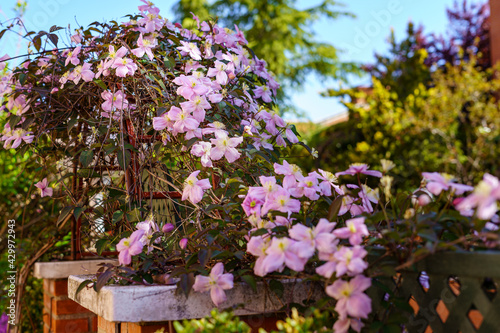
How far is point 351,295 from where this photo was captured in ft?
3.26

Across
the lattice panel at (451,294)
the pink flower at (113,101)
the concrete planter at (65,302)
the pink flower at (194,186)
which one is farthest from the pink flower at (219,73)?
the concrete planter at (65,302)

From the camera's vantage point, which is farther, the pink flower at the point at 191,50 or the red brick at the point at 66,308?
the red brick at the point at 66,308

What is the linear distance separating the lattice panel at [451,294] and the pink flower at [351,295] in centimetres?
9

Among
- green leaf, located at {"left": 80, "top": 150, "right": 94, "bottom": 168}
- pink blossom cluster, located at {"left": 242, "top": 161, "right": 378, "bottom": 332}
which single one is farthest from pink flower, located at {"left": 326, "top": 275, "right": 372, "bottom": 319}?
green leaf, located at {"left": 80, "top": 150, "right": 94, "bottom": 168}

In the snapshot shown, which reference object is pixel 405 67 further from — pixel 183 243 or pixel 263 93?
pixel 183 243

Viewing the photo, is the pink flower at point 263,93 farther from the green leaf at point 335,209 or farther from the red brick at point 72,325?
the red brick at point 72,325

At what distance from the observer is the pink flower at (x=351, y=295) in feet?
3.21

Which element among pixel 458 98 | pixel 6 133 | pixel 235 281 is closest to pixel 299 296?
pixel 235 281

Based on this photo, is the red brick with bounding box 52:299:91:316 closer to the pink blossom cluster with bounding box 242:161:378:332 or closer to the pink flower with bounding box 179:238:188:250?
the pink flower with bounding box 179:238:188:250

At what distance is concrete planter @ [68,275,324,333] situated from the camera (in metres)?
1.19

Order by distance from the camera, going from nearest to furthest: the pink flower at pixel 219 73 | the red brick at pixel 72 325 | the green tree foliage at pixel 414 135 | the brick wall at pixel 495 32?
the pink flower at pixel 219 73 → the red brick at pixel 72 325 → the green tree foliage at pixel 414 135 → the brick wall at pixel 495 32

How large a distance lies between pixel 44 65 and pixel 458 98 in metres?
7.36

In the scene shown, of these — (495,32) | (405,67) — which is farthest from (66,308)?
(495,32)

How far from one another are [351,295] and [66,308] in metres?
1.65
